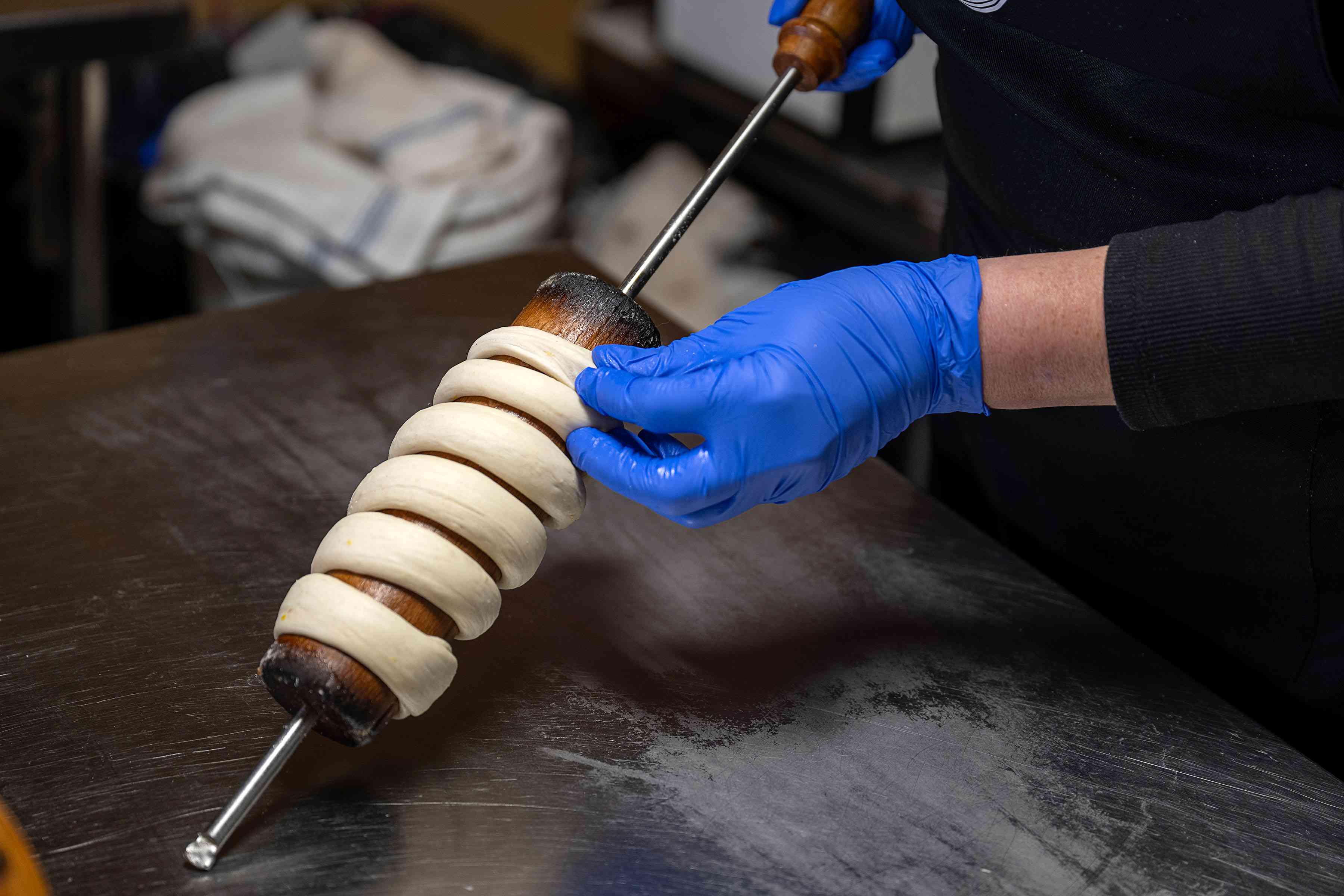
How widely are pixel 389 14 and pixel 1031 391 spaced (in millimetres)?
2207

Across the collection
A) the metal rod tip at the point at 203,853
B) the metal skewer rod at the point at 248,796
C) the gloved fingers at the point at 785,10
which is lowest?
the metal rod tip at the point at 203,853

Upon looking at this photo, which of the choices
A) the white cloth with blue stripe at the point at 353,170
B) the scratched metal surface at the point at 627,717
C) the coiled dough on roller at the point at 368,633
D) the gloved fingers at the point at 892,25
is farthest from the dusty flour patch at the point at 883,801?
the white cloth with blue stripe at the point at 353,170

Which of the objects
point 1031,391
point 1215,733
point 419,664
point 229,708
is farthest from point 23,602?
point 1215,733

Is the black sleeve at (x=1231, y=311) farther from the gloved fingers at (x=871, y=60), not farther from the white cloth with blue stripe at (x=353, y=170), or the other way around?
the white cloth with blue stripe at (x=353, y=170)

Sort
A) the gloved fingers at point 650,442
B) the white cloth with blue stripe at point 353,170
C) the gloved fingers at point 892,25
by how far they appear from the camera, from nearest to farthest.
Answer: the gloved fingers at point 650,442, the gloved fingers at point 892,25, the white cloth with blue stripe at point 353,170

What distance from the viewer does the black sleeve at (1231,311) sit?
632 millimetres

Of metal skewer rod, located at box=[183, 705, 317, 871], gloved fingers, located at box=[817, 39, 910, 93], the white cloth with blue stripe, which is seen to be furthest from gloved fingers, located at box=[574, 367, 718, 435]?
the white cloth with blue stripe

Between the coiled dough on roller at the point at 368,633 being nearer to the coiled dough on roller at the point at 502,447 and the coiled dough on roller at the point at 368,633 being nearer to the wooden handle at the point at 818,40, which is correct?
the coiled dough on roller at the point at 502,447

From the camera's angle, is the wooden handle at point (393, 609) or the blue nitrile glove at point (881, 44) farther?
the blue nitrile glove at point (881, 44)

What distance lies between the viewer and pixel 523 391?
64 centimetres

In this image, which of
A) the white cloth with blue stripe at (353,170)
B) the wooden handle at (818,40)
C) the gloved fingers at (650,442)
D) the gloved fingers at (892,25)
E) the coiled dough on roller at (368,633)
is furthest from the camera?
the white cloth with blue stripe at (353,170)

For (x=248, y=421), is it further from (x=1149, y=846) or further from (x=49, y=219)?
(x=49, y=219)

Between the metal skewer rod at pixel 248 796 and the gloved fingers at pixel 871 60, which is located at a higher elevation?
the gloved fingers at pixel 871 60

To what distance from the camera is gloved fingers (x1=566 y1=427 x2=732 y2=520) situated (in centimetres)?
67
